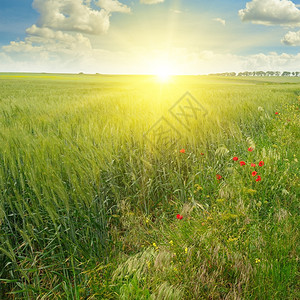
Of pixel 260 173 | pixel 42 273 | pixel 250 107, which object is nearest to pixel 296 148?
pixel 260 173

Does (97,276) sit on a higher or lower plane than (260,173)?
lower

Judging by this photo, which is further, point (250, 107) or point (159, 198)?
point (250, 107)

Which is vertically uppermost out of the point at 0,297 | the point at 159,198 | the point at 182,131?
the point at 182,131

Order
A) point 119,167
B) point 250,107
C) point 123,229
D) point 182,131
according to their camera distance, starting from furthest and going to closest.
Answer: point 250,107, point 182,131, point 119,167, point 123,229

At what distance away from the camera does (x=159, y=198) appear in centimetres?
232

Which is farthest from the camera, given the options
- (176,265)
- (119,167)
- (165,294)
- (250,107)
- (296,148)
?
(250,107)

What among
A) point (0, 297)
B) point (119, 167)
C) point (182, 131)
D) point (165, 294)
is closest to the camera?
point (165, 294)

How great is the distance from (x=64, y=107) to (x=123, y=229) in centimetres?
354

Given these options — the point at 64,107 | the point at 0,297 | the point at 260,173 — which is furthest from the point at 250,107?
the point at 0,297

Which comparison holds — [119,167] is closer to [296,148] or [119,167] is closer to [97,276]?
[97,276]

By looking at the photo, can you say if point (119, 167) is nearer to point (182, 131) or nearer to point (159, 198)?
point (159, 198)

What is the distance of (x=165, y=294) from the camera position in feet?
3.81

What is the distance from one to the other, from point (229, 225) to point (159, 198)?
31.3 inches

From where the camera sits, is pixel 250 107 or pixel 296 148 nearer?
pixel 296 148
